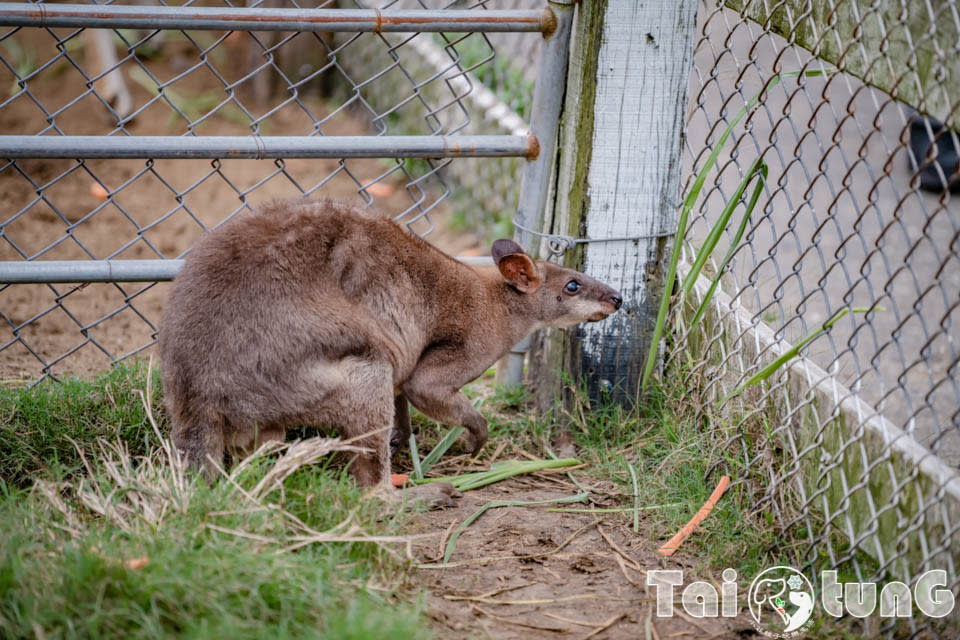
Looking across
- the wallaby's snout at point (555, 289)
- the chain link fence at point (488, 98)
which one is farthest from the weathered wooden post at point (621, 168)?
the chain link fence at point (488, 98)

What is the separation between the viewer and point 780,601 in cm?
297

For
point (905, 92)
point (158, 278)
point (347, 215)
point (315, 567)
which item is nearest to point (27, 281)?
point (158, 278)

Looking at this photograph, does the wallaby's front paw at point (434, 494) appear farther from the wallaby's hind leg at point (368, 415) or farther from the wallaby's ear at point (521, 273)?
the wallaby's ear at point (521, 273)

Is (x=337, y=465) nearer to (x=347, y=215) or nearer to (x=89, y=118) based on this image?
(x=347, y=215)

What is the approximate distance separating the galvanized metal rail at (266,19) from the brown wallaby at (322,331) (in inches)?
26.3

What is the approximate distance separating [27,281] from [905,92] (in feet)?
10.1

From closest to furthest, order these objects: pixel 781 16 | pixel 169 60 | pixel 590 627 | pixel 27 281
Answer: pixel 590 627
pixel 781 16
pixel 27 281
pixel 169 60

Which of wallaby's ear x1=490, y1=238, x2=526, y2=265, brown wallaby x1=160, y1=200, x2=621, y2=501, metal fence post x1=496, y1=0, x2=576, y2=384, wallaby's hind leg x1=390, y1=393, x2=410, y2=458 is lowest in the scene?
wallaby's hind leg x1=390, y1=393, x2=410, y2=458

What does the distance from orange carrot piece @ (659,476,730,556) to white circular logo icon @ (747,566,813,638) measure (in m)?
0.33

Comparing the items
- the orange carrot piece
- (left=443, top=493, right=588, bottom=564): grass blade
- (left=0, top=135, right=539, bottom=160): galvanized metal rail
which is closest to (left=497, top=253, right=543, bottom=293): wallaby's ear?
(left=0, top=135, right=539, bottom=160): galvanized metal rail

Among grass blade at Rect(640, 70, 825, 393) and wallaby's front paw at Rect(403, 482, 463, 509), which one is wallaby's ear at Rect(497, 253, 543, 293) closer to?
grass blade at Rect(640, 70, 825, 393)

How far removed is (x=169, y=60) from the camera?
8.40 m

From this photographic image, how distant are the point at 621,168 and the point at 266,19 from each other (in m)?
1.50

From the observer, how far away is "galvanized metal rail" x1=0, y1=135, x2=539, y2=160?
343 centimetres
